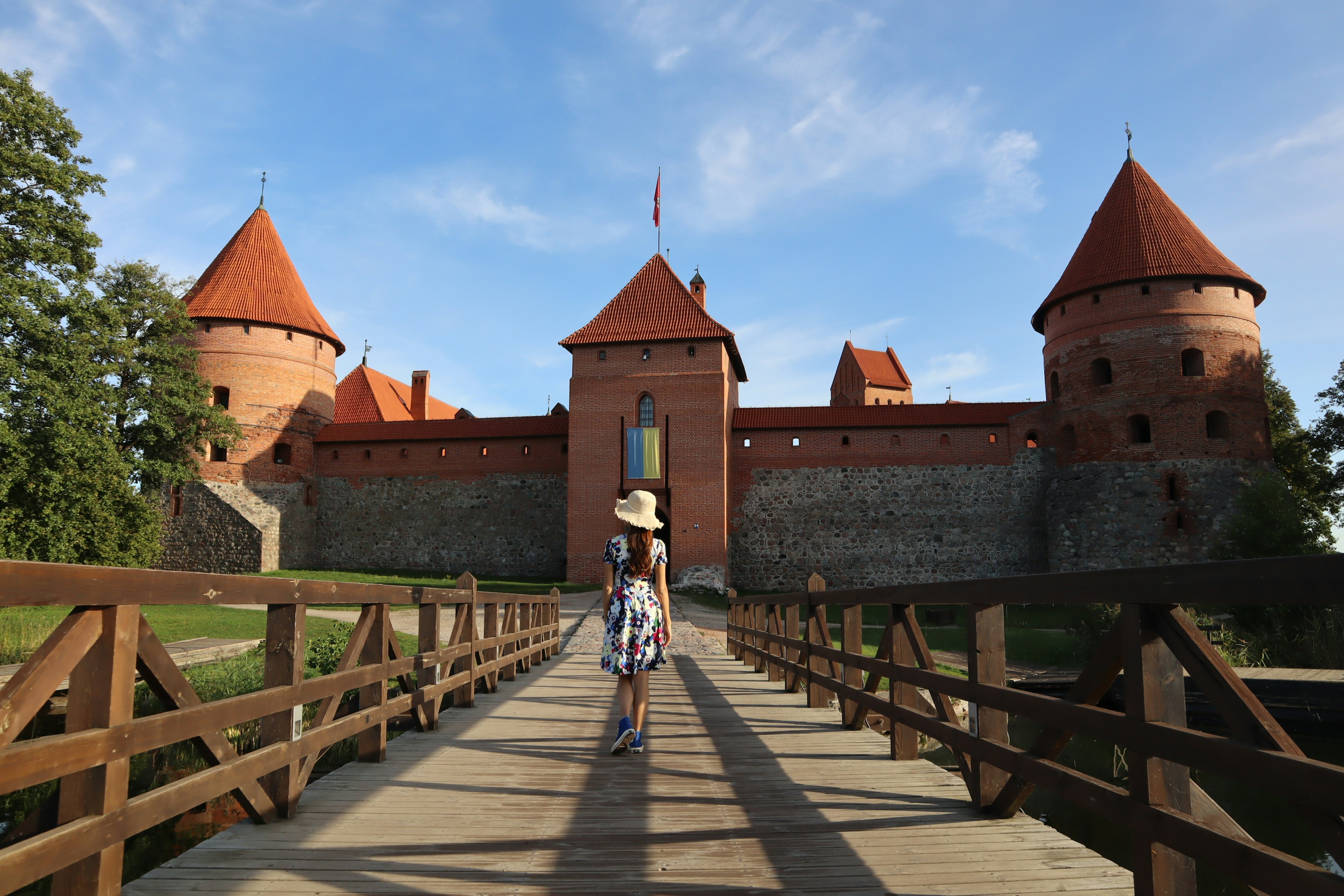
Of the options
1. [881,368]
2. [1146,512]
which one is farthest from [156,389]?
[881,368]

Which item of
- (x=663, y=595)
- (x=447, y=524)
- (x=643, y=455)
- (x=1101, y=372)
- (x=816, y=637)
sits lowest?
(x=816, y=637)

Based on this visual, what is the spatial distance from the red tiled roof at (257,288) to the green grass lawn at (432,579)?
24.6 feet

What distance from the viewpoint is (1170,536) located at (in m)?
20.2

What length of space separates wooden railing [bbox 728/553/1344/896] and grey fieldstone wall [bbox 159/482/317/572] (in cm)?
2327

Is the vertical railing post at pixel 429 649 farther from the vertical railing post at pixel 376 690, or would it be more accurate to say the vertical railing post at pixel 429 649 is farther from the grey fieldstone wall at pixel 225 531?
the grey fieldstone wall at pixel 225 531

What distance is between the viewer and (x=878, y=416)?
75.8 feet

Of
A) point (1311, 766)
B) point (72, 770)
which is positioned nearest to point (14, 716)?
point (72, 770)

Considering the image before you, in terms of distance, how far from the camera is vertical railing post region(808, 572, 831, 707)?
5.83 meters

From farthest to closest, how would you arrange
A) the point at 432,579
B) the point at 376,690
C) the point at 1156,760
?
the point at 432,579 → the point at 376,690 → the point at 1156,760

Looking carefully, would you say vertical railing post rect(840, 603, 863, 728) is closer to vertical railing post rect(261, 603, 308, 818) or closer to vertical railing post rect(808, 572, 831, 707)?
vertical railing post rect(808, 572, 831, 707)

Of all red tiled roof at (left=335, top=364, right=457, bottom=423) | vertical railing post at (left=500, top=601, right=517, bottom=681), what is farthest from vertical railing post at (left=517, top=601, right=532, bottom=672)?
red tiled roof at (left=335, top=364, right=457, bottom=423)

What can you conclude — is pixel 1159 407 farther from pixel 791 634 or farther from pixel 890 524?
pixel 791 634

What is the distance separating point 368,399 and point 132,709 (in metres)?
31.1

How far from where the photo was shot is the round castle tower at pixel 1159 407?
795 inches
